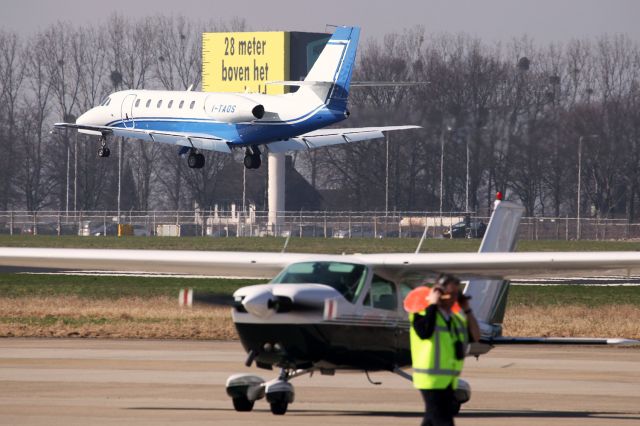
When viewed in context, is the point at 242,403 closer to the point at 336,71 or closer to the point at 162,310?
the point at 162,310

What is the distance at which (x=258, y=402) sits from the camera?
1634 cm

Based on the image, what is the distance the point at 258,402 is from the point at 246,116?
39887mm

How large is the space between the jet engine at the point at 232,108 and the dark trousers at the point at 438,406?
43536 mm

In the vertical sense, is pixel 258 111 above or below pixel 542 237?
above

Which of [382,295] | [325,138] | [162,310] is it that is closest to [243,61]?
[325,138]

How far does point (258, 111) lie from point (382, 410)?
131 ft

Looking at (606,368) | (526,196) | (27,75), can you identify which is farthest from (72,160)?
(606,368)

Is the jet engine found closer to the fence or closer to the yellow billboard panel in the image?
the fence

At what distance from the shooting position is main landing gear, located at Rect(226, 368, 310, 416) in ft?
48.9

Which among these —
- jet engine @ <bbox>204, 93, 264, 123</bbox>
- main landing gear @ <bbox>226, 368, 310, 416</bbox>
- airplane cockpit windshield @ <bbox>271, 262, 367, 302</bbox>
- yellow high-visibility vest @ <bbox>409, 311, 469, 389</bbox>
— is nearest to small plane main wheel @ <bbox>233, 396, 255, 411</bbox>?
main landing gear @ <bbox>226, 368, 310, 416</bbox>

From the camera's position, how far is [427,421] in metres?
11.7

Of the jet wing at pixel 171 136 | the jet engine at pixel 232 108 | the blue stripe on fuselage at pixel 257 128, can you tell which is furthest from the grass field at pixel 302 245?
the jet engine at pixel 232 108

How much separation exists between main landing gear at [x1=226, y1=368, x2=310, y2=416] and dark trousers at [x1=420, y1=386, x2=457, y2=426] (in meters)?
3.42

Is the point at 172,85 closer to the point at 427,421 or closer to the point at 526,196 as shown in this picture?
the point at 526,196
